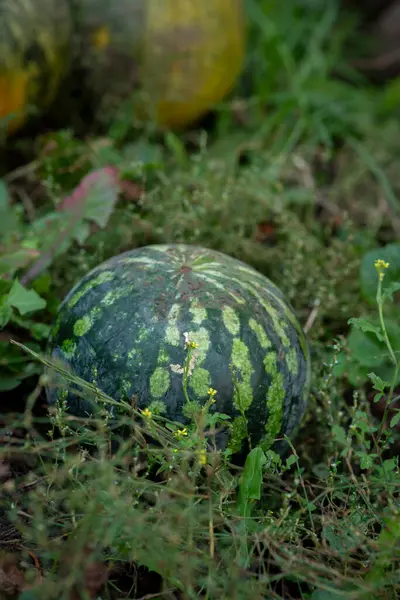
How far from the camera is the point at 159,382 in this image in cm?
161

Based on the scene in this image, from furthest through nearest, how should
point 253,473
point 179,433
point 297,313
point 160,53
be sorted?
point 160,53 < point 297,313 < point 253,473 < point 179,433

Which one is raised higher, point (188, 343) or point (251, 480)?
point (188, 343)

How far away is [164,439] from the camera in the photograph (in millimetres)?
1530

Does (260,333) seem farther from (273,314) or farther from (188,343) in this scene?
(188,343)

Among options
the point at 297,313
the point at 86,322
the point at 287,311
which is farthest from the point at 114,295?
the point at 297,313

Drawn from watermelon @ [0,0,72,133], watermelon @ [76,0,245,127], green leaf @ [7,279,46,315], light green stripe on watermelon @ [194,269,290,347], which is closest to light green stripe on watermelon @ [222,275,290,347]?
light green stripe on watermelon @ [194,269,290,347]

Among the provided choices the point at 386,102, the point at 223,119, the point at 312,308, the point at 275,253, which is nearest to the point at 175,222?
the point at 275,253

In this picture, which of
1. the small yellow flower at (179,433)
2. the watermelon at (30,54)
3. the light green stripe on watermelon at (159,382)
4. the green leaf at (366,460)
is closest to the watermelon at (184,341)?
the light green stripe on watermelon at (159,382)

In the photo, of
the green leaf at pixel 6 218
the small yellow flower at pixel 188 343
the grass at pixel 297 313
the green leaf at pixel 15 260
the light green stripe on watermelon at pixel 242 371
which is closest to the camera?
the grass at pixel 297 313

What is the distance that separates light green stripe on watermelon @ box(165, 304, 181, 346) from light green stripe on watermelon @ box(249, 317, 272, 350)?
0.19 m

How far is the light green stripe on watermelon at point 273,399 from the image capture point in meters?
1.70

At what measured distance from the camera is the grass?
53.5 inches

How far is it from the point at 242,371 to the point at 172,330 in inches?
7.9

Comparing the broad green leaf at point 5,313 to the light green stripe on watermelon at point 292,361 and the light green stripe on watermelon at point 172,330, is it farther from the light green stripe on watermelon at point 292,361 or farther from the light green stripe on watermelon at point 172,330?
the light green stripe on watermelon at point 292,361
